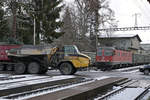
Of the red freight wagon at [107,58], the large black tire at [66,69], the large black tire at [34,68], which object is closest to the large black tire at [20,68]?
the large black tire at [34,68]

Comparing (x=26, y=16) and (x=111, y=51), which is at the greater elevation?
(x=26, y=16)

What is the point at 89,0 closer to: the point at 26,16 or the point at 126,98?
the point at 26,16

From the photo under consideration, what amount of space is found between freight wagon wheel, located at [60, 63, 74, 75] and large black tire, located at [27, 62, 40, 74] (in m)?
2.03

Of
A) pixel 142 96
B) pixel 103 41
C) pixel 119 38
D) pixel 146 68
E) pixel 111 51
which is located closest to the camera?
pixel 142 96

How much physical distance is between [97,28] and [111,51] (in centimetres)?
1965

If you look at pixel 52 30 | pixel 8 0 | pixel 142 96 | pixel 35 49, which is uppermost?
pixel 8 0

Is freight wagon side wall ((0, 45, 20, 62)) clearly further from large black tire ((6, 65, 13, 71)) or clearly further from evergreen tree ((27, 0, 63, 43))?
evergreen tree ((27, 0, 63, 43))

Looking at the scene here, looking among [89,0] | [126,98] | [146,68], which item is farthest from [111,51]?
[126,98]

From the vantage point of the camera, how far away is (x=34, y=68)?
2250 cm

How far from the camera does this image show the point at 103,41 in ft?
231

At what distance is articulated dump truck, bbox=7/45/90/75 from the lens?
2209cm

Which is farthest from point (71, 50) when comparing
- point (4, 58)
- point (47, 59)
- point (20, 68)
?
point (4, 58)

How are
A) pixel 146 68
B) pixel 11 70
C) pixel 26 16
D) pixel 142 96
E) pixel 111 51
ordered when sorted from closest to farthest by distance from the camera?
pixel 142 96, pixel 11 70, pixel 146 68, pixel 111 51, pixel 26 16

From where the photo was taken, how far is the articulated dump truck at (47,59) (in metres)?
22.1
